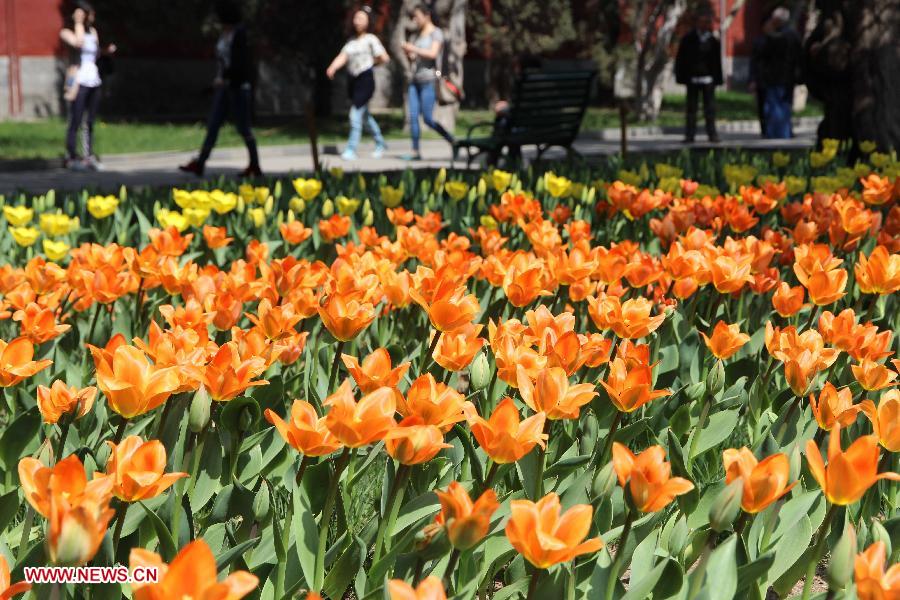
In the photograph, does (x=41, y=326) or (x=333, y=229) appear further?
(x=333, y=229)

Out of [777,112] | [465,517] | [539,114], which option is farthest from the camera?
[777,112]

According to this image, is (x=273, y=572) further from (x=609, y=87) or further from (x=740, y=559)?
(x=609, y=87)

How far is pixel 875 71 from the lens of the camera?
8430 mm

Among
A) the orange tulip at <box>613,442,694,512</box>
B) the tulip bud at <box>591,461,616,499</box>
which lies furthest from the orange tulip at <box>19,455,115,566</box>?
the tulip bud at <box>591,461,616,499</box>

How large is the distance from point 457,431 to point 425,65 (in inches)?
461

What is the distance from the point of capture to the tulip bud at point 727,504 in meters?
1.41

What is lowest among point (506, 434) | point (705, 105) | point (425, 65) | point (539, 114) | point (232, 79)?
point (506, 434)

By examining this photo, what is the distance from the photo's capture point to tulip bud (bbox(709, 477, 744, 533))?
4.63 ft

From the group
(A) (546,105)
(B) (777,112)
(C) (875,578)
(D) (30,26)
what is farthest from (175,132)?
(C) (875,578)

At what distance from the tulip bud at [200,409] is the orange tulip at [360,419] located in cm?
37

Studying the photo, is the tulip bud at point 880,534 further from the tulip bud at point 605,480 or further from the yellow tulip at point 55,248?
the yellow tulip at point 55,248

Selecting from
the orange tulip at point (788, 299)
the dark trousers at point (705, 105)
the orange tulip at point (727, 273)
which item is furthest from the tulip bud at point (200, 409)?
the dark trousers at point (705, 105)

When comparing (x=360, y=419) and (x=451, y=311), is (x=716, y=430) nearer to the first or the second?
(x=451, y=311)

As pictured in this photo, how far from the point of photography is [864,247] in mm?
4230
